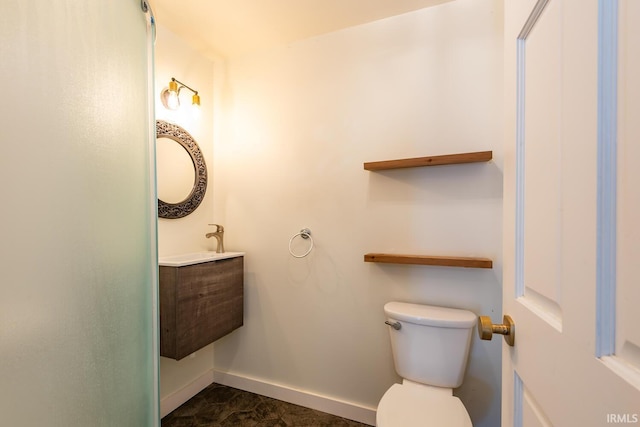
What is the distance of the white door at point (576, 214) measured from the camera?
32 cm

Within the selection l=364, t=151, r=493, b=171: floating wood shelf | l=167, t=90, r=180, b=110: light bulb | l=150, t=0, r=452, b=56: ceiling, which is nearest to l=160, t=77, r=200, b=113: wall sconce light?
l=167, t=90, r=180, b=110: light bulb

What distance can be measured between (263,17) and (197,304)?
1.73 metres

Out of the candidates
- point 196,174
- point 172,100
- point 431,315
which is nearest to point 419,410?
point 431,315

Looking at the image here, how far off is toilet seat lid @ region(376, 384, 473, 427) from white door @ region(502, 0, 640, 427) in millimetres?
531

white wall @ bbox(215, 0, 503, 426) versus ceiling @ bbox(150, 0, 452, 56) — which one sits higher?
ceiling @ bbox(150, 0, 452, 56)

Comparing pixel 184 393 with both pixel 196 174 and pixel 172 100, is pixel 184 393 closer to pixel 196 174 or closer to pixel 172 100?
pixel 196 174

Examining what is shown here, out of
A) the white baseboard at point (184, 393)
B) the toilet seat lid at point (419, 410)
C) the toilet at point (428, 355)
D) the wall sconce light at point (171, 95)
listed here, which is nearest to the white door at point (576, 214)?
the toilet seat lid at point (419, 410)

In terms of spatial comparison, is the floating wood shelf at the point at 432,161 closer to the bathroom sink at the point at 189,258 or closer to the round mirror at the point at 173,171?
the bathroom sink at the point at 189,258

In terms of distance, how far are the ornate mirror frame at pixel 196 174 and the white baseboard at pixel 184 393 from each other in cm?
114

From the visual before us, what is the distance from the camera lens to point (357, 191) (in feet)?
5.39

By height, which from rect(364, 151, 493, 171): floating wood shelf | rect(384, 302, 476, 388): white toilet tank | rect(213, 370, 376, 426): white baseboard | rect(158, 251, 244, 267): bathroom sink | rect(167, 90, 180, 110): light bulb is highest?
rect(167, 90, 180, 110): light bulb

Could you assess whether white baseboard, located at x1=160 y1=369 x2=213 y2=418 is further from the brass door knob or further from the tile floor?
the brass door knob

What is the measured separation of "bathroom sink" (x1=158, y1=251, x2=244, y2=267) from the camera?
1.41 m

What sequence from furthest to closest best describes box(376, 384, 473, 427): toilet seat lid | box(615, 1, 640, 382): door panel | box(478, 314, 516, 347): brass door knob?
box(376, 384, 473, 427): toilet seat lid
box(478, 314, 516, 347): brass door knob
box(615, 1, 640, 382): door panel
